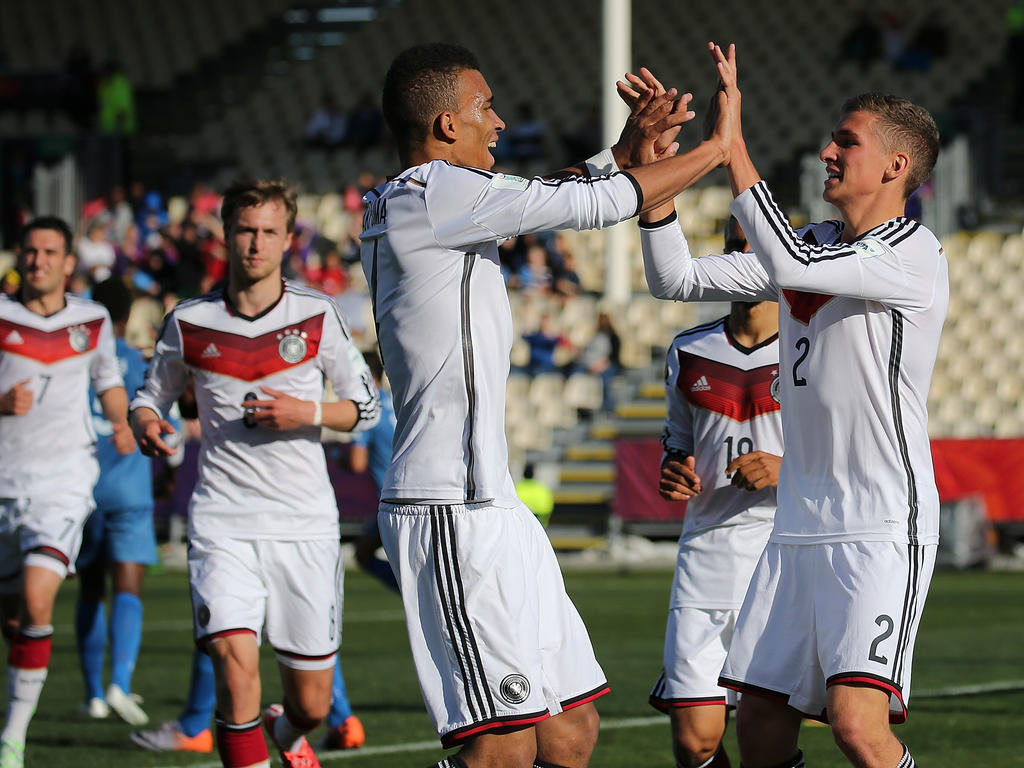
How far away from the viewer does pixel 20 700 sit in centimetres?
689

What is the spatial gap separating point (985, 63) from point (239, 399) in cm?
2124

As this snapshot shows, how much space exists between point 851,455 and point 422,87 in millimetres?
1542

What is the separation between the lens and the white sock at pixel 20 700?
6796mm

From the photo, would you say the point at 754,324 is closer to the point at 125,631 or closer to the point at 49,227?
the point at 49,227

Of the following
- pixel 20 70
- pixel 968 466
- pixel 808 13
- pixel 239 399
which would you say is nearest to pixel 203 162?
pixel 20 70

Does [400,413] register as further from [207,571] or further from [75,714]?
[75,714]

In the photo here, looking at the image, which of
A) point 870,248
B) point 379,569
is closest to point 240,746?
point 870,248

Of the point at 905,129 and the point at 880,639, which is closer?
the point at 880,639

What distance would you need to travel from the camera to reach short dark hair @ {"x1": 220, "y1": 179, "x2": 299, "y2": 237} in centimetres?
639

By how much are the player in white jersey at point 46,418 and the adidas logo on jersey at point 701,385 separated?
2885 millimetres

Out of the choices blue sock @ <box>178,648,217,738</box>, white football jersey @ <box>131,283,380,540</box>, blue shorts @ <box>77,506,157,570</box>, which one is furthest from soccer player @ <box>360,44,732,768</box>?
blue shorts @ <box>77,506,157,570</box>

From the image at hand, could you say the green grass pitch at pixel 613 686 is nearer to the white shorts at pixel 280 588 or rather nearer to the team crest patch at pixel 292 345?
the white shorts at pixel 280 588

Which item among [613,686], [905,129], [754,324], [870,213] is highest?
[905,129]

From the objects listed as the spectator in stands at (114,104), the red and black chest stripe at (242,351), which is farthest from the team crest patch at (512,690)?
the spectator in stands at (114,104)
